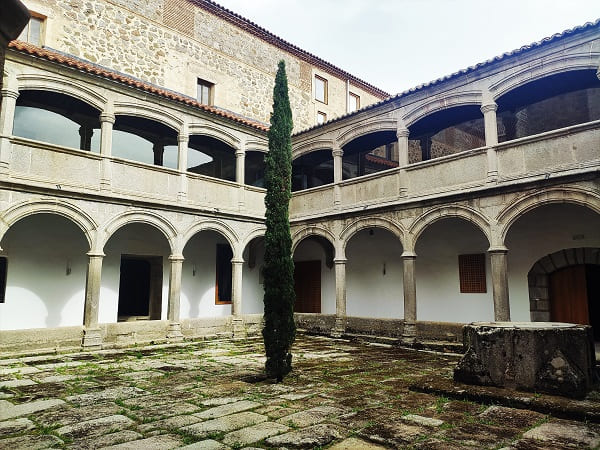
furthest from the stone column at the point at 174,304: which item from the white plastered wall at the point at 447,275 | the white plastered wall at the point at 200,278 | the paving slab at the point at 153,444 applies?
the paving slab at the point at 153,444

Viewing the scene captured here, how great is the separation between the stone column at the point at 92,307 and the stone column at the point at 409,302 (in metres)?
7.04

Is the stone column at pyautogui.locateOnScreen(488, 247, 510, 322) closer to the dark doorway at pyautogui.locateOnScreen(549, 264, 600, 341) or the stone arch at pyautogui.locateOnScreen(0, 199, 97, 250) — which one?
the dark doorway at pyautogui.locateOnScreen(549, 264, 600, 341)

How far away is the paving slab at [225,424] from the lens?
4191mm

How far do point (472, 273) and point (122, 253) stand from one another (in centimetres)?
920

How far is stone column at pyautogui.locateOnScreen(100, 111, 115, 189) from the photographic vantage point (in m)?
10.4

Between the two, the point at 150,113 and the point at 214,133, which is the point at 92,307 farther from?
the point at 214,133

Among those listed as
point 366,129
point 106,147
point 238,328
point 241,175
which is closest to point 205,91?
point 241,175

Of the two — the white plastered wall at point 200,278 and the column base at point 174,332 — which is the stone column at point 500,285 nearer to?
the column base at point 174,332

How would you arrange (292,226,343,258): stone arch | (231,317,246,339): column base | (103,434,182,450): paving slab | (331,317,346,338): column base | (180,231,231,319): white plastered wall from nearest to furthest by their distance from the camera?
(103,434,182,450): paving slab
(331,317,346,338): column base
(231,317,246,339): column base
(292,226,343,258): stone arch
(180,231,231,319): white plastered wall

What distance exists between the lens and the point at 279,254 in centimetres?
696

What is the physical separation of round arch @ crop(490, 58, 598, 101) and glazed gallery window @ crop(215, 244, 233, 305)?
8.90 meters

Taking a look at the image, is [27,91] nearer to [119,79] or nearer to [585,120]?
[119,79]

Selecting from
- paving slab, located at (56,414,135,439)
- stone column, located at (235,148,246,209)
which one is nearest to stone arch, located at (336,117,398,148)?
stone column, located at (235,148,246,209)

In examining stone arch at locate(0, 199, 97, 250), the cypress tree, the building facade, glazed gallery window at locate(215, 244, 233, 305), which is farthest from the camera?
glazed gallery window at locate(215, 244, 233, 305)
